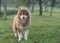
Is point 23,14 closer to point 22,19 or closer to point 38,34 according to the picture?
point 22,19

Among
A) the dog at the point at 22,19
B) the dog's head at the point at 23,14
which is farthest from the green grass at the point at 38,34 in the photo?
the dog's head at the point at 23,14

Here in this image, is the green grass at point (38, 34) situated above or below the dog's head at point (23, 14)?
below

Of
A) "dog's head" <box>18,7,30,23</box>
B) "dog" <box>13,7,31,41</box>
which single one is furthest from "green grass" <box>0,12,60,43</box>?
"dog's head" <box>18,7,30,23</box>

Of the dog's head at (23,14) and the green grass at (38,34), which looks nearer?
the dog's head at (23,14)

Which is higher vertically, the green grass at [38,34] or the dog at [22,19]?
the dog at [22,19]

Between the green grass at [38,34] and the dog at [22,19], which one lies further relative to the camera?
the green grass at [38,34]

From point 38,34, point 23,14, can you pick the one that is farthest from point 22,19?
point 38,34

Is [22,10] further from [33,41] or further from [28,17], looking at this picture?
[33,41]

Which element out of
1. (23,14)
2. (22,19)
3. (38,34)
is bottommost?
(38,34)

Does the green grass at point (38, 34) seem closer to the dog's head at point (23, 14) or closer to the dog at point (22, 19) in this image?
the dog at point (22, 19)

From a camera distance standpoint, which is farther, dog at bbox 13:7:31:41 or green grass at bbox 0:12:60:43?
green grass at bbox 0:12:60:43

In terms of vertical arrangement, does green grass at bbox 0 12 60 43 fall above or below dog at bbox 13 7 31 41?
below

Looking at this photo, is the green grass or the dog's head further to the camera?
the green grass

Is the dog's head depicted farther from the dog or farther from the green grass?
the green grass
